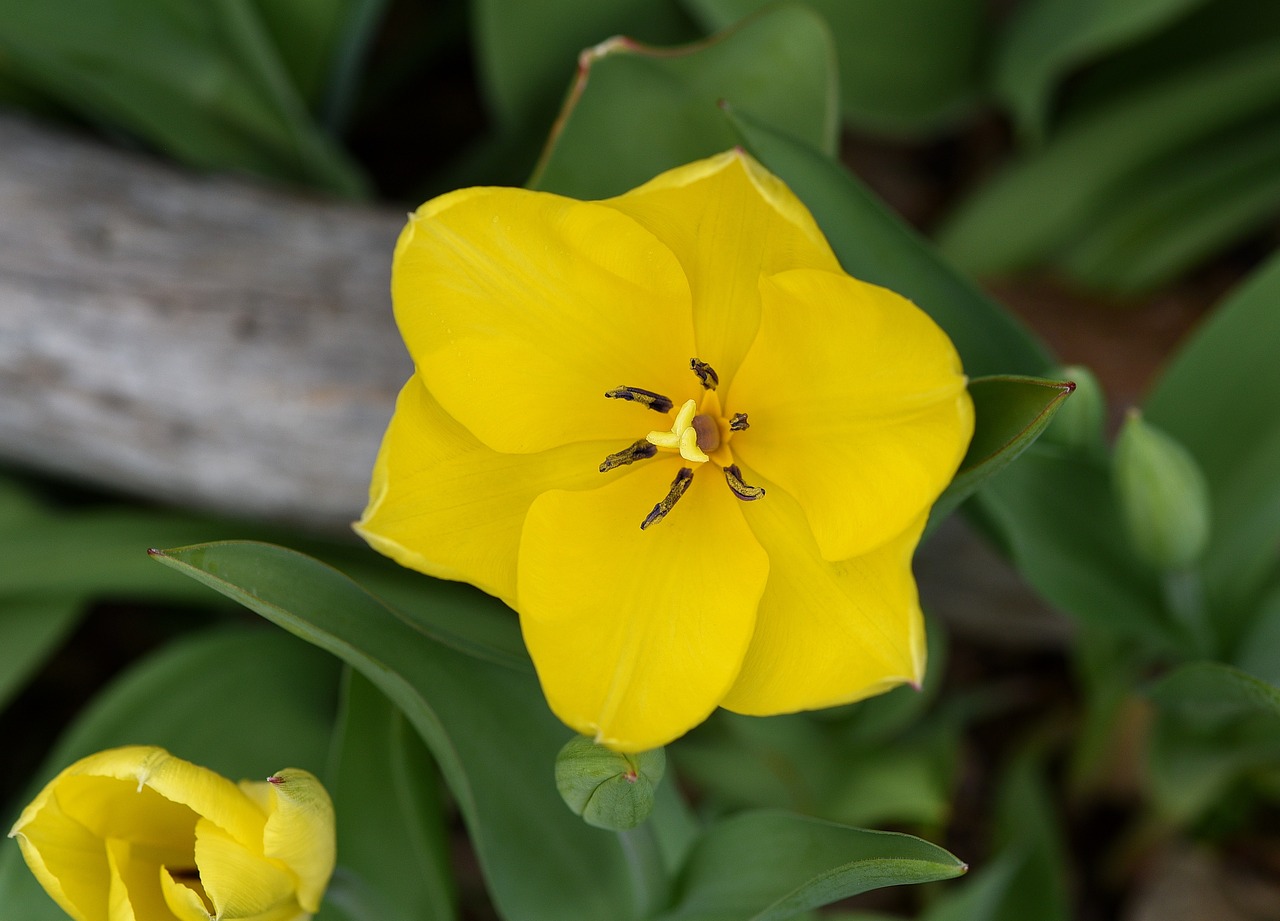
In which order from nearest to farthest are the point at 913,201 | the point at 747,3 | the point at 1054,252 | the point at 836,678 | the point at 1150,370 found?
the point at 836,678 < the point at 747,3 < the point at 1150,370 < the point at 1054,252 < the point at 913,201

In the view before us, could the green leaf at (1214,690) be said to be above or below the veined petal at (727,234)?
below

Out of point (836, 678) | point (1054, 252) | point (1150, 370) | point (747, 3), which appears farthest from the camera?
point (1054, 252)

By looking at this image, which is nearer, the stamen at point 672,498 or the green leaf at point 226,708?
the stamen at point 672,498

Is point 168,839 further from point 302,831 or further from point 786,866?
point 786,866

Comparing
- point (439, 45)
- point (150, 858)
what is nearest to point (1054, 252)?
point (439, 45)

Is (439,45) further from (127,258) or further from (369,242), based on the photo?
(127,258)

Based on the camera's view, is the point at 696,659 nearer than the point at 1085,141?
Yes

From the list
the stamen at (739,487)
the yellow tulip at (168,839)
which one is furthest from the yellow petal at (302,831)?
the stamen at (739,487)

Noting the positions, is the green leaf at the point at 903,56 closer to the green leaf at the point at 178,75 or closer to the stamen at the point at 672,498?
the green leaf at the point at 178,75
